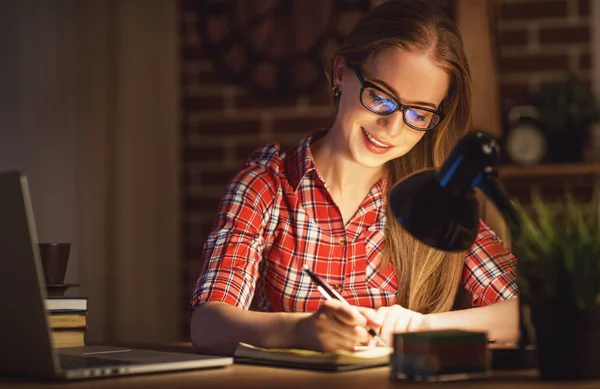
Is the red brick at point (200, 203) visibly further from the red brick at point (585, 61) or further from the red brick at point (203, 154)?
the red brick at point (585, 61)

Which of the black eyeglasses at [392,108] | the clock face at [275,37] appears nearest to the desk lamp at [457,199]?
the black eyeglasses at [392,108]

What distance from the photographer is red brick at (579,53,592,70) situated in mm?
2975

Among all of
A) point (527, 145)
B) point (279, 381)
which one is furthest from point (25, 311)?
point (527, 145)

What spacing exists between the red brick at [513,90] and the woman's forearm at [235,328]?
179 centimetres

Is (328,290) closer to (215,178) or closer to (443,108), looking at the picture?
(443,108)

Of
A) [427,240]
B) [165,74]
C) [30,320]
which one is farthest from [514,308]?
[165,74]

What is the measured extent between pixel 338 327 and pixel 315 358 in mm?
85

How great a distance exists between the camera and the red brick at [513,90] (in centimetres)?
300

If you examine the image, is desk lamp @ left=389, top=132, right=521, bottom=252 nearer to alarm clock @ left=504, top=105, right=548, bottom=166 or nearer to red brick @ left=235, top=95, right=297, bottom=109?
alarm clock @ left=504, top=105, right=548, bottom=166

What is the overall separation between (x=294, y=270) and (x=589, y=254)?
2.96ft

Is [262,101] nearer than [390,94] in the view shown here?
No

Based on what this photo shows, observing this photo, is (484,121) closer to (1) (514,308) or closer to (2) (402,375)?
(1) (514,308)

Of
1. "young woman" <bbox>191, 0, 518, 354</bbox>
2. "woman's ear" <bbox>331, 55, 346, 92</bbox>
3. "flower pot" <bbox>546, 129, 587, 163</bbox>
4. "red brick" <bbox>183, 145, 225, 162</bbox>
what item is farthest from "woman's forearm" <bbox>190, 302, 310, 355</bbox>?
"red brick" <bbox>183, 145, 225, 162</bbox>

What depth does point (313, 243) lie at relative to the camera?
1808 millimetres
